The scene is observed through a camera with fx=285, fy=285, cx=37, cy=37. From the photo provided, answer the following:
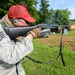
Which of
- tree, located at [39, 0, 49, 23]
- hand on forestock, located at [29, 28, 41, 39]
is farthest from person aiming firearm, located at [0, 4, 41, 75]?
tree, located at [39, 0, 49, 23]

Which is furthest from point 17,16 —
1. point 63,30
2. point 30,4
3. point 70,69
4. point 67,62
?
point 30,4

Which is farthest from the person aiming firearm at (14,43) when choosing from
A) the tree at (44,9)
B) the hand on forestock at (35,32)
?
the tree at (44,9)

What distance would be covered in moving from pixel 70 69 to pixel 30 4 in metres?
45.2

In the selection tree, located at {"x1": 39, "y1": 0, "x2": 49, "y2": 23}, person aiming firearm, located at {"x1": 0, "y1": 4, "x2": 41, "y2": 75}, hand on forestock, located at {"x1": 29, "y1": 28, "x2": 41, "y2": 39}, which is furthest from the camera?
tree, located at {"x1": 39, "y1": 0, "x2": 49, "y2": 23}

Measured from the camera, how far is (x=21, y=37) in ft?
10.6

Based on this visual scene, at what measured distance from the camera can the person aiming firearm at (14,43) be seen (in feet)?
9.70

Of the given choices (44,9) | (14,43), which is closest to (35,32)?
(14,43)

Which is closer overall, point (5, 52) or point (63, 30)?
point (5, 52)

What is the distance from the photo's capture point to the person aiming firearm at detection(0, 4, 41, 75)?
9.70 ft

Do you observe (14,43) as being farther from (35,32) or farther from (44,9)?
(44,9)

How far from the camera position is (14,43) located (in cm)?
316

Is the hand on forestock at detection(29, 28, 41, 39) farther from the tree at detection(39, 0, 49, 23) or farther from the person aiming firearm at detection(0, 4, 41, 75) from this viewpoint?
the tree at detection(39, 0, 49, 23)

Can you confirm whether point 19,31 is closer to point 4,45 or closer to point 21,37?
point 21,37

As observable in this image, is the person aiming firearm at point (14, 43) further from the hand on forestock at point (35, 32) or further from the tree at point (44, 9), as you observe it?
the tree at point (44, 9)
